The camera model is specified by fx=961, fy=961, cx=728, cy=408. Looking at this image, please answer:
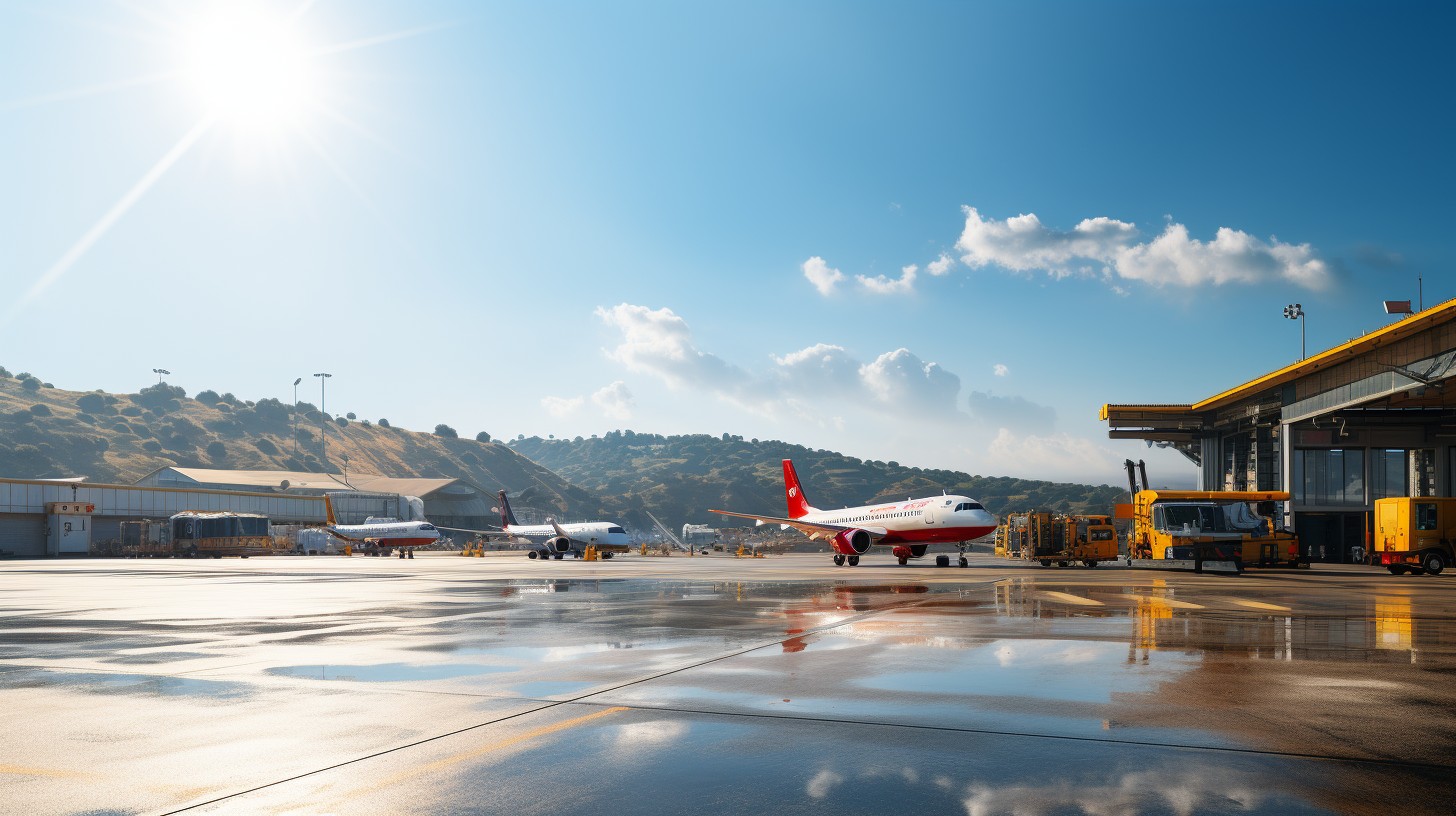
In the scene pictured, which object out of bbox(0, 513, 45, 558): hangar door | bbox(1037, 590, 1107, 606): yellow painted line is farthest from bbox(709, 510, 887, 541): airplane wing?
bbox(0, 513, 45, 558): hangar door

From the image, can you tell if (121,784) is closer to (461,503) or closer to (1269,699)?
(1269,699)

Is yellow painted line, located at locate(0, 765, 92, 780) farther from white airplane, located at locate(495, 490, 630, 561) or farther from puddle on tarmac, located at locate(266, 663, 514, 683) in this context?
white airplane, located at locate(495, 490, 630, 561)

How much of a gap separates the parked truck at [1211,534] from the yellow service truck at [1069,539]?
517 centimetres

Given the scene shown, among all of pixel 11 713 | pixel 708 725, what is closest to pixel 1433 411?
pixel 708 725

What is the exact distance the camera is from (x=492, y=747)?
297 inches

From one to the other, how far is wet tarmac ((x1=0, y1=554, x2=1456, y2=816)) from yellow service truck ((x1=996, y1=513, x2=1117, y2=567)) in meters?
35.3

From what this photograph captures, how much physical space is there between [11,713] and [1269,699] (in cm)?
1217

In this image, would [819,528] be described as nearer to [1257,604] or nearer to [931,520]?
[931,520]

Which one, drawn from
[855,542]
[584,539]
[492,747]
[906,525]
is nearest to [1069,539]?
[906,525]

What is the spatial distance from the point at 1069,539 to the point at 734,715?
48418mm

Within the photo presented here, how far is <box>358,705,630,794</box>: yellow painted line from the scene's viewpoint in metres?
6.64

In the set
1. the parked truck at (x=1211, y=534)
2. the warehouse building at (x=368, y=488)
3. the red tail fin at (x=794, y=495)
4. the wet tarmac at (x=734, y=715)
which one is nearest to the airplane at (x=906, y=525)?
the parked truck at (x=1211, y=534)

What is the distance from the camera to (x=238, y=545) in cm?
8888

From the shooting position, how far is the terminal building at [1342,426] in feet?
162
